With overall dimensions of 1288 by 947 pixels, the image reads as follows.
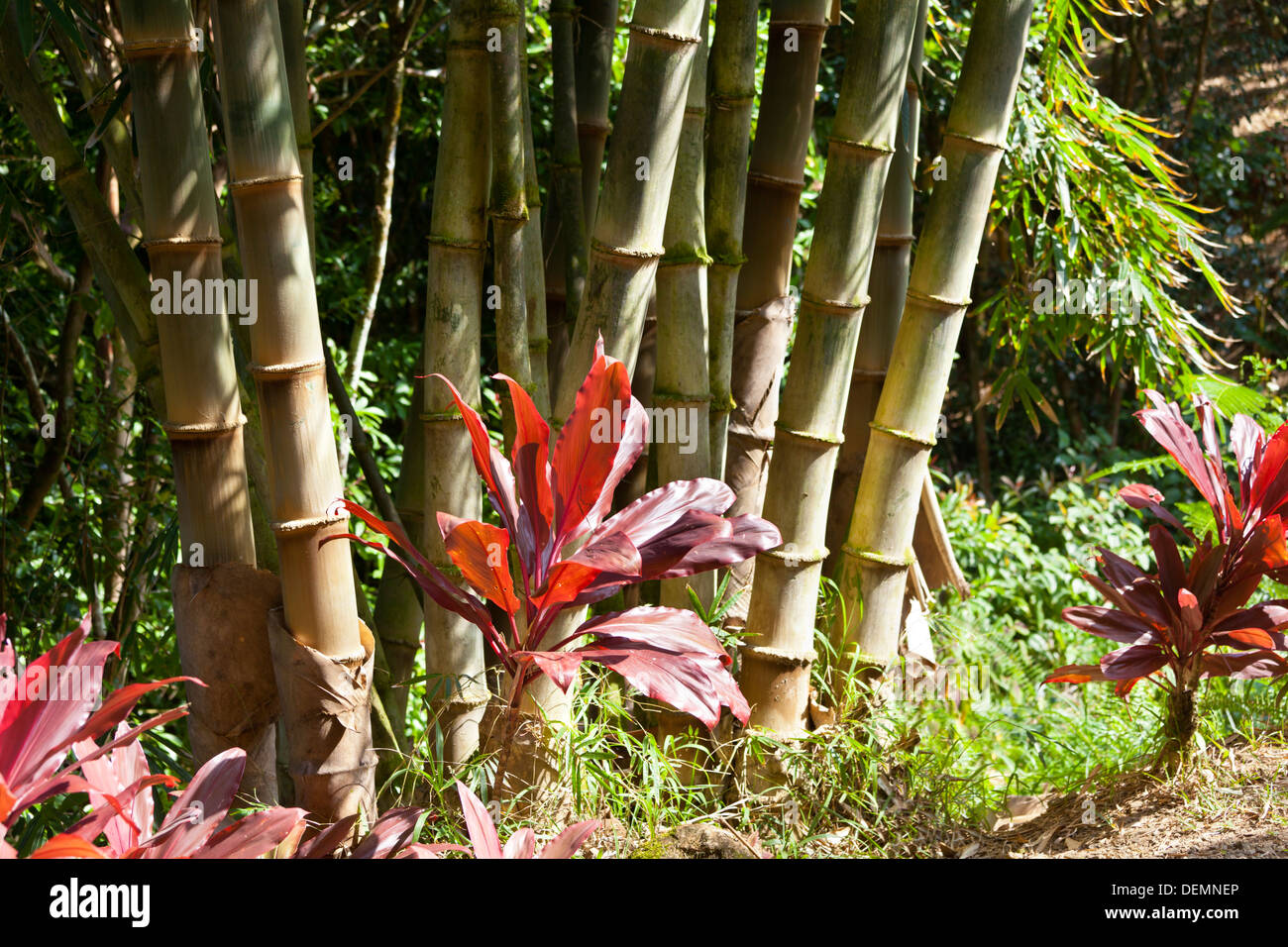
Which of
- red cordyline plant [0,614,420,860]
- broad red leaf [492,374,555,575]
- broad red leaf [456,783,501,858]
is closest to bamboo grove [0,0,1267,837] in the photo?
broad red leaf [492,374,555,575]

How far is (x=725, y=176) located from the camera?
1979mm

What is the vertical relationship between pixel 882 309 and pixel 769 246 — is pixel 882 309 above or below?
below

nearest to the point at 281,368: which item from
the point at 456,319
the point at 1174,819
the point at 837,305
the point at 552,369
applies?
the point at 456,319

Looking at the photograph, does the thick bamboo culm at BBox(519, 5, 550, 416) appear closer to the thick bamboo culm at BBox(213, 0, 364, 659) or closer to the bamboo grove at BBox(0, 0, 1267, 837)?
the bamboo grove at BBox(0, 0, 1267, 837)

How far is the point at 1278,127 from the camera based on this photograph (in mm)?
6504

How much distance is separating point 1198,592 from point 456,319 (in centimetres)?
141

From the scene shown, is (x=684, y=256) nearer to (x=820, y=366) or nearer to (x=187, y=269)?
(x=820, y=366)

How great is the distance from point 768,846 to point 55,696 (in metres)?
1.20

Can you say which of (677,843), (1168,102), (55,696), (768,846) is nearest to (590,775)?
(677,843)

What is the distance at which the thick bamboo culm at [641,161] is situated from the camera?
5.30 feet

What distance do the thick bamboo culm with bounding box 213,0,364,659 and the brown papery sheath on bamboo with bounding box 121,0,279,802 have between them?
8 centimetres

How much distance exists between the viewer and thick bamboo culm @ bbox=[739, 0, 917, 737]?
73.7 inches

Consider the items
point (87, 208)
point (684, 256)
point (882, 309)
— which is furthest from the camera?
point (882, 309)
